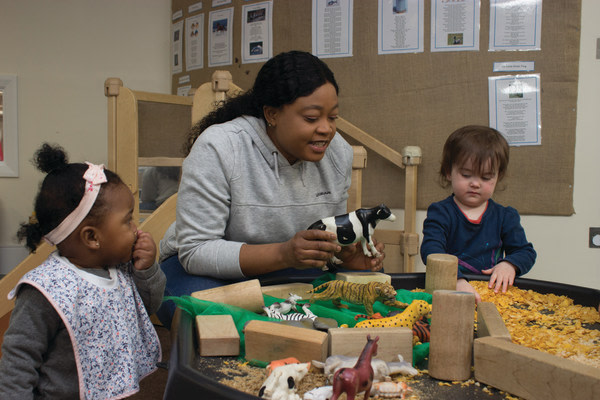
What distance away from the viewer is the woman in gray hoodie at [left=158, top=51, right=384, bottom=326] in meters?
1.23

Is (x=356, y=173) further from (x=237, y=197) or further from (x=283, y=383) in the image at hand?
(x=283, y=383)

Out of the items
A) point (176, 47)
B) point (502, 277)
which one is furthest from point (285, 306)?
point (176, 47)

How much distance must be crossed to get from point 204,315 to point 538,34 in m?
2.24

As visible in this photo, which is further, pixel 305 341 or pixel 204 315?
pixel 204 315

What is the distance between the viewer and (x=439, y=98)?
258 cm

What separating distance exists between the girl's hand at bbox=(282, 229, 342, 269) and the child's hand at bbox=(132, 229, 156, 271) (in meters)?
0.29

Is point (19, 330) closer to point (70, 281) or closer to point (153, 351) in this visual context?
point (70, 281)

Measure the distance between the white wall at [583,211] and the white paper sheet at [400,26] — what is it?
1.66 feet

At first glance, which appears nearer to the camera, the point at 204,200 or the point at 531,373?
the point at 531,373

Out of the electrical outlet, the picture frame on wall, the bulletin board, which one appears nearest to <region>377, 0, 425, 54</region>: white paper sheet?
the bulletin board

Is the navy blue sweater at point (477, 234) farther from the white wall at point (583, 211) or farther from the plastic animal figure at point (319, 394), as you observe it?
the white wall at point (583, 211)

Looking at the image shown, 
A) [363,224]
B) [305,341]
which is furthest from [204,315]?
[363,224]

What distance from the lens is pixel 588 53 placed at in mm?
2350

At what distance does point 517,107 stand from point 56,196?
2182mm
